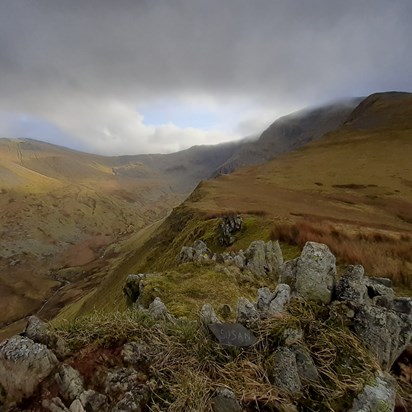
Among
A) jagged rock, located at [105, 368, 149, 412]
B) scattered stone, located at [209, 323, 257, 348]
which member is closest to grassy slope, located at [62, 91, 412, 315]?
scattered stone, located at [209, 323, 257, 348]

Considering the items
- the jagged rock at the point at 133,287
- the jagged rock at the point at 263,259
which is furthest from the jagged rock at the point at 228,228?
the jagged rock at the point at 133,287

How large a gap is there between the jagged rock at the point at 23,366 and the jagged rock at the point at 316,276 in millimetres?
4764

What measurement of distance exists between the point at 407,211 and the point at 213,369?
2421 inches

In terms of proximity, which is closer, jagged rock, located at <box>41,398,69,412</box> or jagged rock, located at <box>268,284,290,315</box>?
jagged rock, located at <box>41,398,69,412</box>

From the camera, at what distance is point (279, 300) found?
691 centimetres

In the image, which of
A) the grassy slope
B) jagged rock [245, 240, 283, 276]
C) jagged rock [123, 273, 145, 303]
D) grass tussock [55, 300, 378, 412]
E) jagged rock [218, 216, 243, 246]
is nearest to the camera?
grass tussock [55, 300, 378, 412]

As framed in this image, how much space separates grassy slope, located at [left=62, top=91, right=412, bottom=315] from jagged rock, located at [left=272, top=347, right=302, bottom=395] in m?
5.23

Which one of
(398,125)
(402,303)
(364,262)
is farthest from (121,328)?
(398,125)

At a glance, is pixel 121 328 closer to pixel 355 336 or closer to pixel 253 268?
pixel 355 336

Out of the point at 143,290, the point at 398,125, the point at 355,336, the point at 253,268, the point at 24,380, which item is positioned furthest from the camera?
the point at 398,125

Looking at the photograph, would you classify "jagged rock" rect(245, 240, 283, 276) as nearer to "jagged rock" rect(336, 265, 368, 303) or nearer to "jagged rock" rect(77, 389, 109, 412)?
"jagged rock" rect(336, 265, 368, 303)

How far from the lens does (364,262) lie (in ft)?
53.3

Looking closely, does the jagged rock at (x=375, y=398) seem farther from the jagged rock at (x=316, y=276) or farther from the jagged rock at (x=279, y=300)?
the jagged rock at (x=316, y=276)

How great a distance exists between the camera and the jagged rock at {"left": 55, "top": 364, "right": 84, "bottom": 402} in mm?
5031
